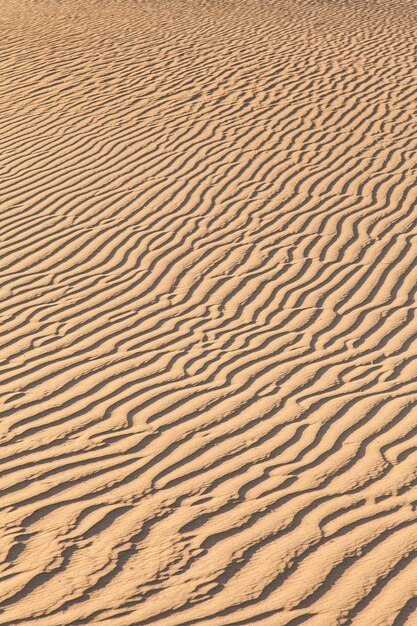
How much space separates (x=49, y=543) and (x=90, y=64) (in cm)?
1184

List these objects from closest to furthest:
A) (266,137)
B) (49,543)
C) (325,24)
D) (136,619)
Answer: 1. (136,619)
2. (49,543)
3. (266,137)
4. (325,24)

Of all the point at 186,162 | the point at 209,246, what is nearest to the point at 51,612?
the point at 209,246

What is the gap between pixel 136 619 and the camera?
12.4ft

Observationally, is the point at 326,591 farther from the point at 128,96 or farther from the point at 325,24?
the point at 325,24

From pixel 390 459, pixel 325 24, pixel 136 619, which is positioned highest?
pixel 325 24

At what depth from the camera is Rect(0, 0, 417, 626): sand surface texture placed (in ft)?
13.4

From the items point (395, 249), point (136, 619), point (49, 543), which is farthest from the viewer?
point (395, 249)

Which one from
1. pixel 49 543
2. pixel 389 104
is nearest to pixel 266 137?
pixel 389 104

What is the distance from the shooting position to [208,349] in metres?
6.34

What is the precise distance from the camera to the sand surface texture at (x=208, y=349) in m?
4.09

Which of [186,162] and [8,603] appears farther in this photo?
[186,162]

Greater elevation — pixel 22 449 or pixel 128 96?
pixel 128 96

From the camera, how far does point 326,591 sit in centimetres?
397

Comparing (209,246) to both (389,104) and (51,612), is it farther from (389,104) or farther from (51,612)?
(389,104)
